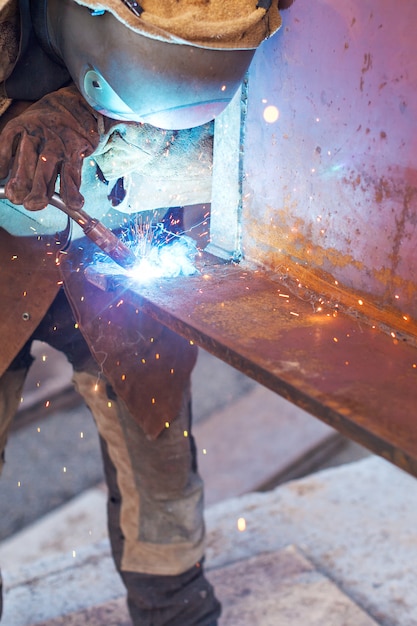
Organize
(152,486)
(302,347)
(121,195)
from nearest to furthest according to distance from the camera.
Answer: (302,347)
(121,195)
(152,486)

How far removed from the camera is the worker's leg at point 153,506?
2340 millimetres

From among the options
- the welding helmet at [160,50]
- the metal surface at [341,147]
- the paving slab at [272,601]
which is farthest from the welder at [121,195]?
the paving slab at [272,601]

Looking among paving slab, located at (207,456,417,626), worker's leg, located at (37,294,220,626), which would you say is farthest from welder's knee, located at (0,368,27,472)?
paving slab, located at (207,456,417,626)

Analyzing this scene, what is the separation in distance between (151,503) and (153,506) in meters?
0.01

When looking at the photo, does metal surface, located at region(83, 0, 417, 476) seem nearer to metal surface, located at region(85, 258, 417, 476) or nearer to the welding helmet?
metal surface, located at region(85, 258, 417, 476)

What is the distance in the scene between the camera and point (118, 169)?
2070 mm

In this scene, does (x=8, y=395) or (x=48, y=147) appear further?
(x=8, y=395)

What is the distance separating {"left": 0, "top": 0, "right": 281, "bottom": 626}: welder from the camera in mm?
1728

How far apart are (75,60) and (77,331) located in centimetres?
82

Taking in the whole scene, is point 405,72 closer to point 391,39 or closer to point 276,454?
point 391,39

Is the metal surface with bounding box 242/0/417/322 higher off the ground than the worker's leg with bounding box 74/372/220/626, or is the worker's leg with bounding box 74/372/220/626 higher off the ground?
the metal surface with bounding box 242/0/417/322

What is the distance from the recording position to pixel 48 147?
6.04ft

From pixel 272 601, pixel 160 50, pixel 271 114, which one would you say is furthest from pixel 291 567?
pixel 160 50

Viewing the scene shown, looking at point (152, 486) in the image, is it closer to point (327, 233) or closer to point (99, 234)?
point (99, 234)
